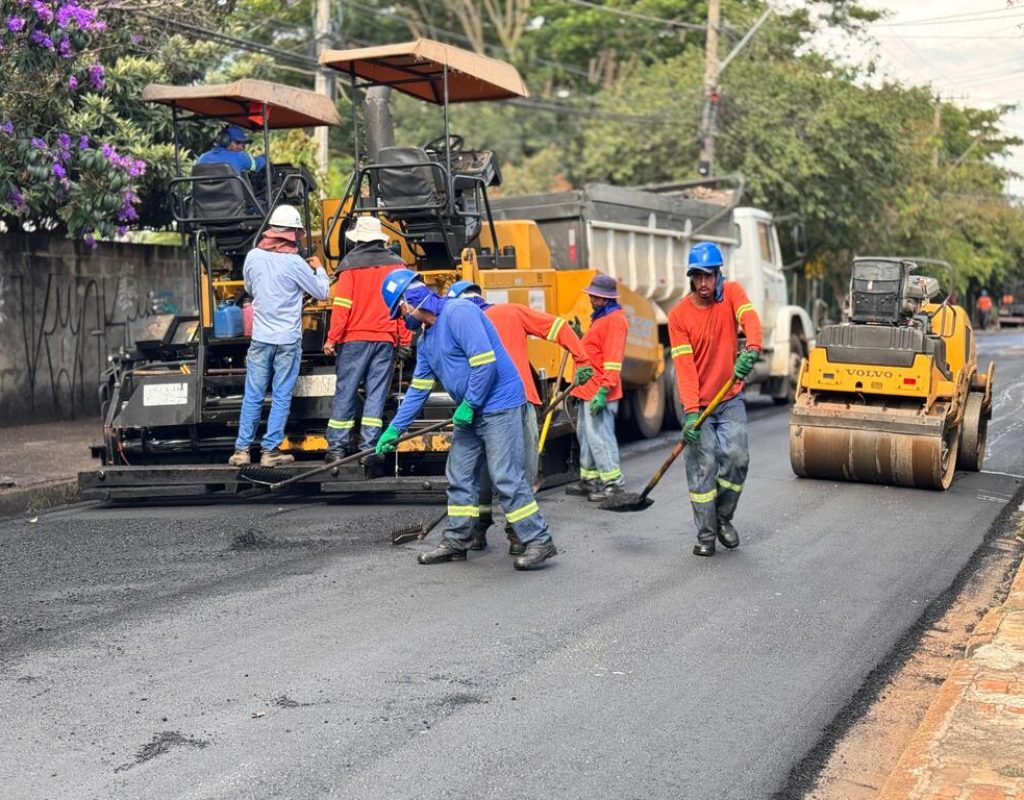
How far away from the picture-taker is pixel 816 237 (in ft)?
103

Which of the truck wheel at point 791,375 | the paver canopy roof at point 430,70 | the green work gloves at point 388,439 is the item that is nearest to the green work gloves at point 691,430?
the green work gloves at point 388,439

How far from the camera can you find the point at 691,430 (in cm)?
845

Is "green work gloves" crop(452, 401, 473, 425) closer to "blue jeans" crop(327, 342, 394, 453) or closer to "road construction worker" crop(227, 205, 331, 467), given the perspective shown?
"blue jeans" crop(327, 342, 394, 453)

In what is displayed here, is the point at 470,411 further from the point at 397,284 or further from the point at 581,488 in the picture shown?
the point at 581,488

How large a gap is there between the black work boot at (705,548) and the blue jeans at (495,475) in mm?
997

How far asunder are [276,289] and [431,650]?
14.7 feet

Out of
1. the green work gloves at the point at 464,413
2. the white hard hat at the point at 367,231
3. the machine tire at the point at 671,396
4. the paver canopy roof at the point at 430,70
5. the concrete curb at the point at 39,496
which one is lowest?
the concrete curb at the point at 39,496

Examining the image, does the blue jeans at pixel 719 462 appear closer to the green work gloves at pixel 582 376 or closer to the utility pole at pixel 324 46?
the green work gloves at pixel 582 376

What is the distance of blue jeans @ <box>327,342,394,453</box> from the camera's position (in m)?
9.97

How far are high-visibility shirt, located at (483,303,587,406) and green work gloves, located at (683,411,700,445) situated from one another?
762mm

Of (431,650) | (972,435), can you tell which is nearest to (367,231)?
(431,650)

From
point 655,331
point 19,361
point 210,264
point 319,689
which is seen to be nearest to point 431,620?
point 319,689

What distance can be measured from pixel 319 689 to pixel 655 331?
9.32 meters

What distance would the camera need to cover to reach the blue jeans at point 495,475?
798 centimetres
